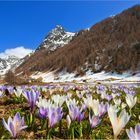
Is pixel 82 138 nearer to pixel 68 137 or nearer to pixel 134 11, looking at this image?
pixel 68 137

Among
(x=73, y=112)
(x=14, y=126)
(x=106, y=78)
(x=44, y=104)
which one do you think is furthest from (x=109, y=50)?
(x=14, y=126)

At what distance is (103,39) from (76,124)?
294 ft

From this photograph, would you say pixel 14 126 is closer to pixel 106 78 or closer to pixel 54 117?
pixel 54 117

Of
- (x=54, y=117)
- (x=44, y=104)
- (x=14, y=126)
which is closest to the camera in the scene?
(x=14, y=126)

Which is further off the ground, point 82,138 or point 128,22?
point 128,22

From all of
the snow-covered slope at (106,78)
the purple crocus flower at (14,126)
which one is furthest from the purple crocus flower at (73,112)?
the snow-covered slope at (106,78)

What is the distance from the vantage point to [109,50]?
74562 mm

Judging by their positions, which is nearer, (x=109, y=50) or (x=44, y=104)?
(x=44, y=104)

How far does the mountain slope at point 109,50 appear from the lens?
208 feet

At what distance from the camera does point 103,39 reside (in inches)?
3578

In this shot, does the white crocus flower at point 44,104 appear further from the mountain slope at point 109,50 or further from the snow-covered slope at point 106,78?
the mountain slope at point 109,50

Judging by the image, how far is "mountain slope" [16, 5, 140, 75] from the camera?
208 feet

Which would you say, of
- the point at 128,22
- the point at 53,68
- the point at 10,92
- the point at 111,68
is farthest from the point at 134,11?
the point at 10,92

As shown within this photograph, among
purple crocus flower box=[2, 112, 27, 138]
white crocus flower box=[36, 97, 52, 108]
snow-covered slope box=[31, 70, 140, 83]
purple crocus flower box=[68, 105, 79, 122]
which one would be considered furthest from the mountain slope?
purple crocus flower box=[2, 112, 27, 138]
